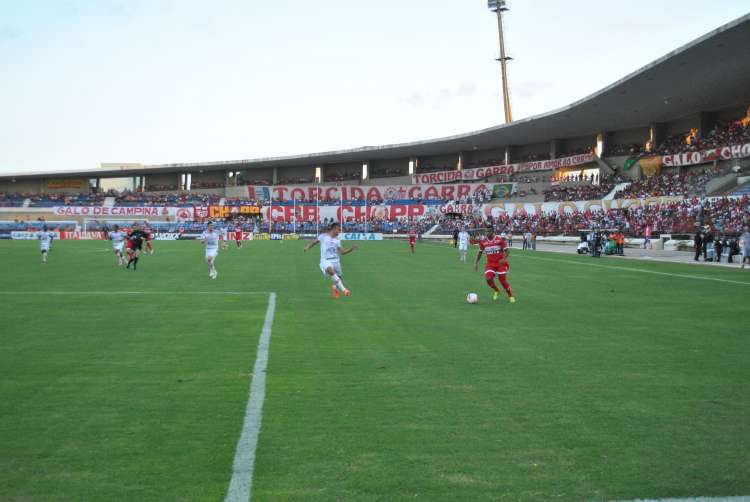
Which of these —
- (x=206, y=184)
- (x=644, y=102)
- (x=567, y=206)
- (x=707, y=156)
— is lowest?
(x=567, y=206)

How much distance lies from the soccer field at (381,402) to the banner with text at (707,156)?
146 feet

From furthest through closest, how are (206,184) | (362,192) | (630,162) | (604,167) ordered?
1. (206,184)
2. (362,192)
3. (604,167)
4. (630,162)

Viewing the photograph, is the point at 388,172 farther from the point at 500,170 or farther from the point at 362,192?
the point at 500,170

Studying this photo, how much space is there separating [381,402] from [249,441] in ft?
5.25

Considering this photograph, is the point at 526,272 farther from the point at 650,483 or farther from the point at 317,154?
the point at 317,154

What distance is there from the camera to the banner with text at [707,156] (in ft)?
172

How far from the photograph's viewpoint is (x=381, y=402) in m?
6.45

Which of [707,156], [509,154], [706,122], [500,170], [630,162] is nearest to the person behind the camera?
[707,156]

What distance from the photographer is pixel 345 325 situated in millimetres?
11766

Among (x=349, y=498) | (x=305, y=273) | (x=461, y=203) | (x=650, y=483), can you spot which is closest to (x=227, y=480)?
(x=349, y=498)

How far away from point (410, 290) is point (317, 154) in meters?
76.2

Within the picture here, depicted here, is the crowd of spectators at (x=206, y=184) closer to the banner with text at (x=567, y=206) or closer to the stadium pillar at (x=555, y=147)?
the banner with text at (x=567, y=206)

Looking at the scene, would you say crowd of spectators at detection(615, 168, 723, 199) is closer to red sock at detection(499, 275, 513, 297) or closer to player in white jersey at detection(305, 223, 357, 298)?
red sock at detection(499, 275, 513, 297)

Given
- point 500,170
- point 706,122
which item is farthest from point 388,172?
point 706,122
